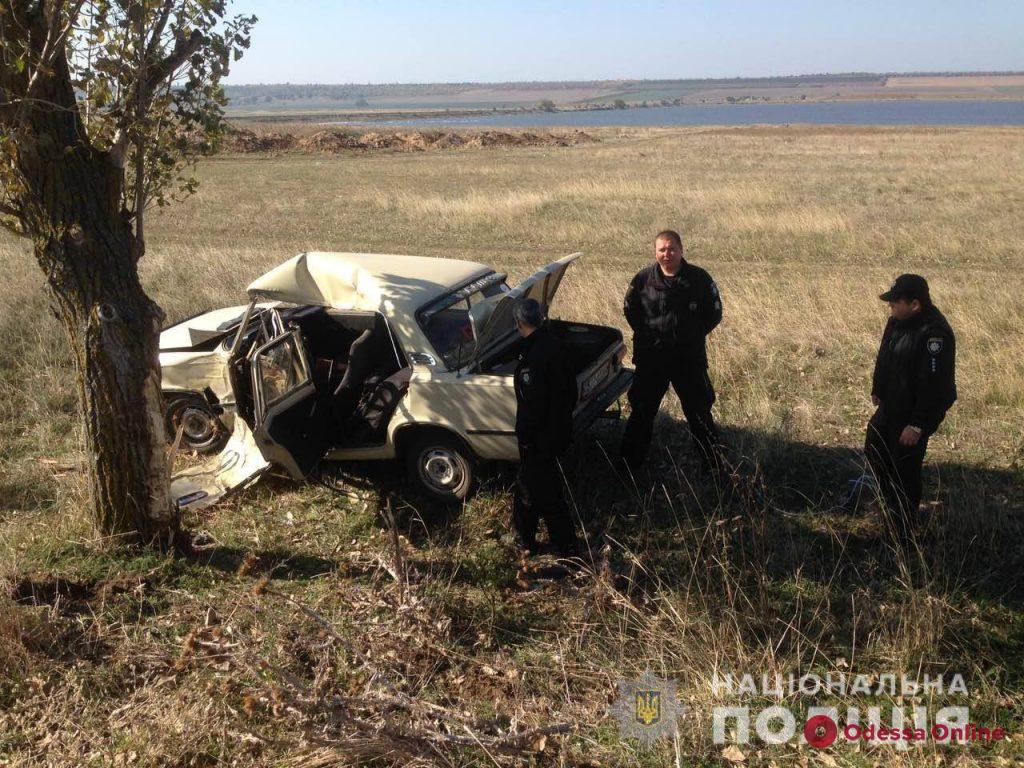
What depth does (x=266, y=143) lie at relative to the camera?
50.1 m

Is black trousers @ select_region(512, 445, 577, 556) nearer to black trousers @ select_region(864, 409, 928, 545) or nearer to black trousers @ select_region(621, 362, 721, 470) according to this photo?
black trousers @ select_region(621, 362, 721, 470)

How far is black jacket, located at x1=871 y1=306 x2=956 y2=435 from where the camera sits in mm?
4922

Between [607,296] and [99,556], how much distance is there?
7706mm

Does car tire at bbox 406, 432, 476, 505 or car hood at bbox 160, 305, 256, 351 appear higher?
car hood at bbox 160, 305, 256, 351

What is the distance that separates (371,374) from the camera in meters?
→ 6.70

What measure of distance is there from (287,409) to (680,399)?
9.30 feet

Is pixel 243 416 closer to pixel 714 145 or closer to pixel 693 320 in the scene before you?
pixel 693 320

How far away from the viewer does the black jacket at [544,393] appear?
4988 millimetres

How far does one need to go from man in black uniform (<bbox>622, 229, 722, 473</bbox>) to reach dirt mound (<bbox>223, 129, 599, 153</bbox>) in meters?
46.0

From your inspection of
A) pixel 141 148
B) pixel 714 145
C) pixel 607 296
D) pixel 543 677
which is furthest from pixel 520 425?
pixel 714 145

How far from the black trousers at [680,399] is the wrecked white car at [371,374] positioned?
273mm

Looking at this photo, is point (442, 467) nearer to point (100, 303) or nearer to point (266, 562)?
point (266, 562)

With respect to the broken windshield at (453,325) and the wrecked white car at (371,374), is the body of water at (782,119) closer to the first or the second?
the broken windshield at (453,325)

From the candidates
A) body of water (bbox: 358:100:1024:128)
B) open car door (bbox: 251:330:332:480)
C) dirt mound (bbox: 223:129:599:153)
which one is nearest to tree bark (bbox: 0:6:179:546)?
open car door (bbox: 251:330:332:480)
